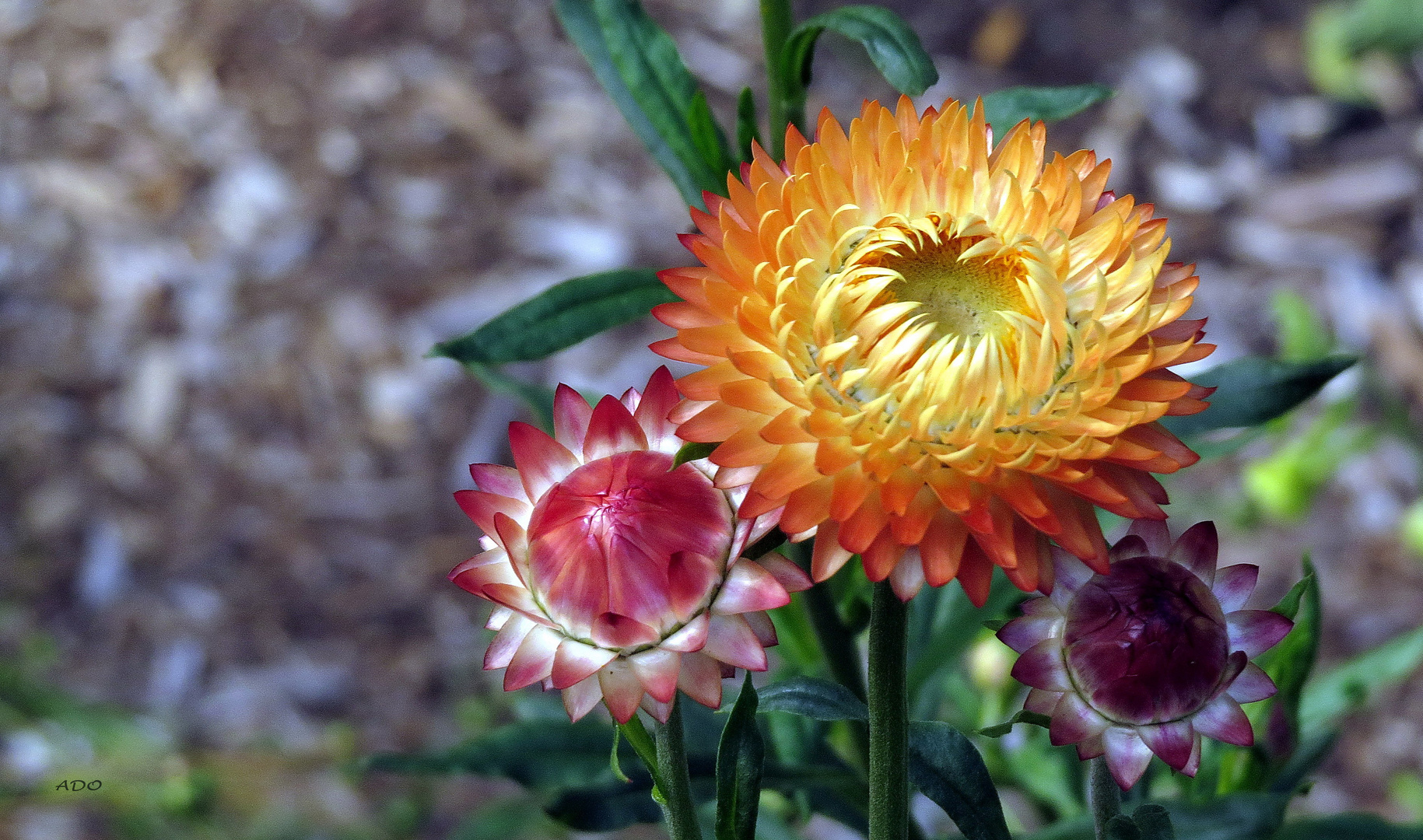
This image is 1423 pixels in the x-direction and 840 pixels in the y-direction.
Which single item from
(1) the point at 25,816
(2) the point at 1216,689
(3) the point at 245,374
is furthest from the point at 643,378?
(2) the point at 1216,689

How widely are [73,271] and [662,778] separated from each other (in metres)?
2.56

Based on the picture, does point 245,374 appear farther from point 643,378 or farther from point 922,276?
point 922,276

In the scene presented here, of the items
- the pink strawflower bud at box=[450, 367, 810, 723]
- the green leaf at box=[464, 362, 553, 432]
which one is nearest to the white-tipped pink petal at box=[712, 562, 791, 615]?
the pink strawflower bud at box=[450, 367, 810, 723]

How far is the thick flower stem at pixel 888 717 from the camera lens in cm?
80

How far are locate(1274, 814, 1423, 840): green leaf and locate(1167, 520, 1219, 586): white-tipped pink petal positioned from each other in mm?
485

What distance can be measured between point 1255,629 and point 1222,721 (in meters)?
0.07

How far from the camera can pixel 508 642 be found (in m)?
0.84

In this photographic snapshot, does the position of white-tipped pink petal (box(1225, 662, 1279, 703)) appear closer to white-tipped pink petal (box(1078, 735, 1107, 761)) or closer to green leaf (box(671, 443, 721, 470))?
white-tipped pink petal (box(1078, 735, 1107, 761))

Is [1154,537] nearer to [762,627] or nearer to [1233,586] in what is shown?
[1233,586]

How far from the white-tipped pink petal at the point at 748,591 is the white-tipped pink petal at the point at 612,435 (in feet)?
0.36

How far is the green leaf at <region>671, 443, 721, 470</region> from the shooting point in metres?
0.86

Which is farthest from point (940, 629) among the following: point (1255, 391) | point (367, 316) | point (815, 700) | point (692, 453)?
point (367, 316)

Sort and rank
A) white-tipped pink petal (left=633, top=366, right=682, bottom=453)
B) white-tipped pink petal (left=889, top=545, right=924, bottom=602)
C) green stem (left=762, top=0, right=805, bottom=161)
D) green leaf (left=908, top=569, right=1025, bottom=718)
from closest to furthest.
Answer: white-tipped pink petal (left=889, top=545, right=924, bottom=602), white-tipped pink petal (left=633, top=366, right=682, bottom=453), green stem (left=762, top=0, right=805, bottom=161), green leaf (left=908, top=569, right=1025, bottom=718)

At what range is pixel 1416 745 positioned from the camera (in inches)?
92.3
